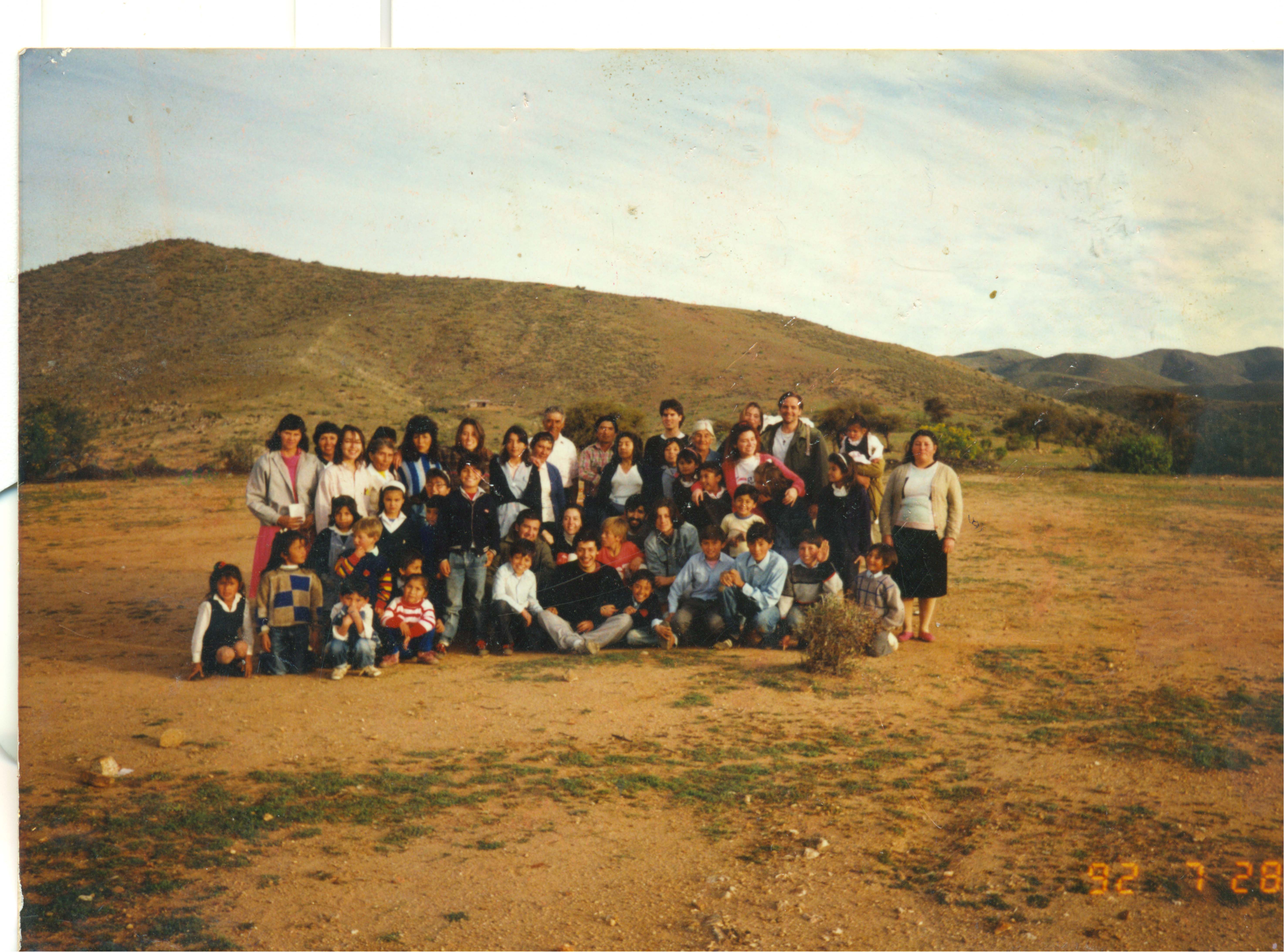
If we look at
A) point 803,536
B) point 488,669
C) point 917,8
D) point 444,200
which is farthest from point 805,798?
point 917,8

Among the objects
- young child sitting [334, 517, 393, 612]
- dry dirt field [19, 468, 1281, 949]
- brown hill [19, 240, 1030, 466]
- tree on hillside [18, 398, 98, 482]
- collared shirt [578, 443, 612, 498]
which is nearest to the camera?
dry dirt field [19, 468, 1281, 949]

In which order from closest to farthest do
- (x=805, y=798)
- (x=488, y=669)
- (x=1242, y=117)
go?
(x=805, y=798) < (x=1242, y=117) < (x=488, y=669)

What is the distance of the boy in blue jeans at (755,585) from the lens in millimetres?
4285

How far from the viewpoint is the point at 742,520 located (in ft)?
14.3

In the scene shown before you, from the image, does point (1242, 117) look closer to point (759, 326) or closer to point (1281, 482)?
point (1281, 482)

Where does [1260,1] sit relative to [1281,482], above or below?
above

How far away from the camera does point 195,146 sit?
3988 millimetres

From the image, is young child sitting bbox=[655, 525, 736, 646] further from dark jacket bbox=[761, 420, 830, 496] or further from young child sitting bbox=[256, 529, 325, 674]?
young child sitting bbox=[256, 529, 325, 674]

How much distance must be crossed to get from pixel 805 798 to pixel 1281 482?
2453 mm

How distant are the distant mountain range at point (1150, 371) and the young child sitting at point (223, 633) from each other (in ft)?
10.9

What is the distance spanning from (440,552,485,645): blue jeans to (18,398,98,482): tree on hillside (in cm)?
167

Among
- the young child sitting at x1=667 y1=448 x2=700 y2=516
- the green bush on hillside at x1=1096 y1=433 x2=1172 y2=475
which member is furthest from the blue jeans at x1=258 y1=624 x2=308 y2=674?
the green bush on hillside at x1=1096 y1=433 x2=1172 y2=475

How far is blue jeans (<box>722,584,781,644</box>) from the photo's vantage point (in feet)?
14.1

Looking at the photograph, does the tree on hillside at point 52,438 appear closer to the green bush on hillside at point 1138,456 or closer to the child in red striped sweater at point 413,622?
the child in red striped sweater at point 413,622
